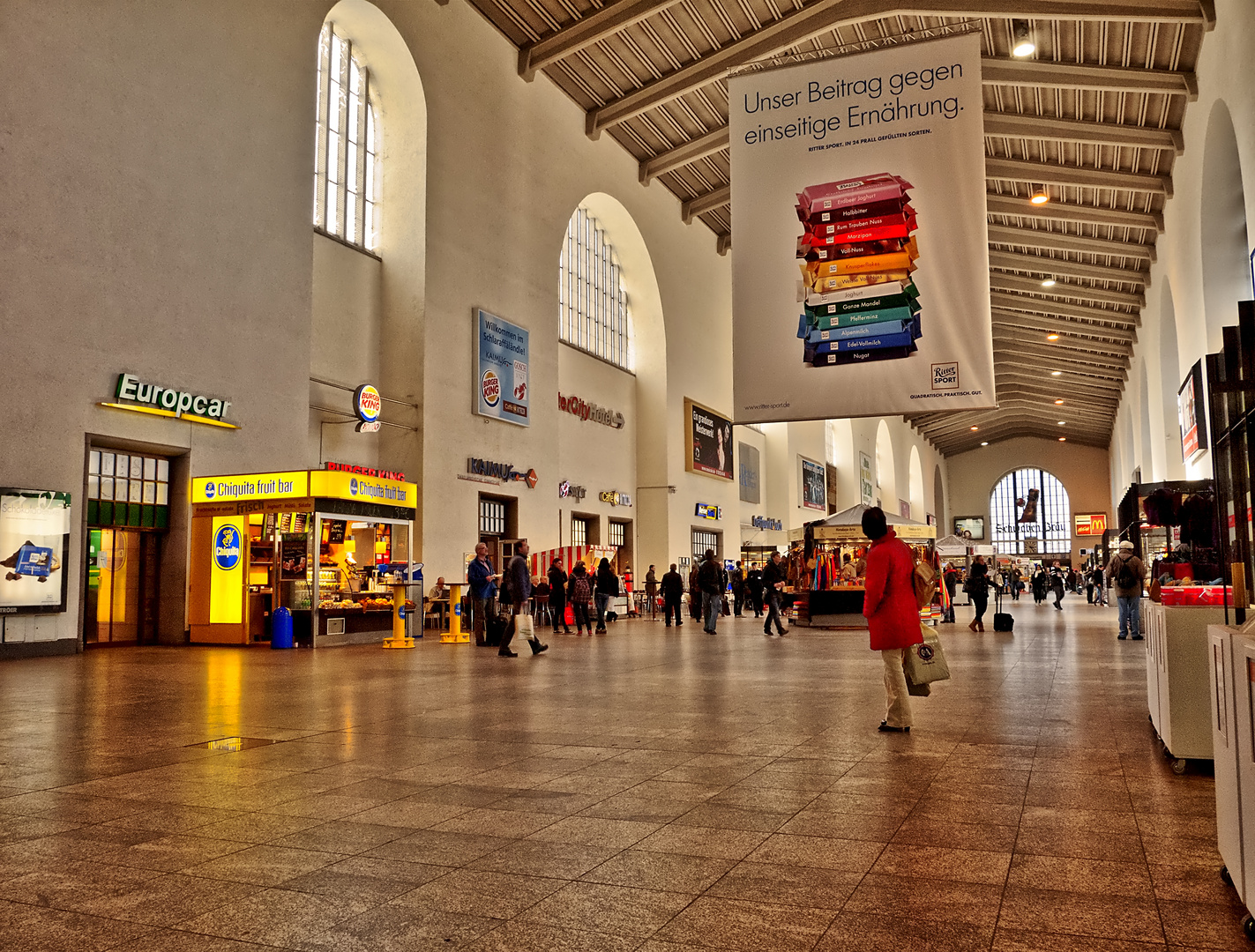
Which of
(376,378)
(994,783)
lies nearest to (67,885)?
(994,783)

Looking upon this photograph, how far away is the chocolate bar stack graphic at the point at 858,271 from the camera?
10.5m

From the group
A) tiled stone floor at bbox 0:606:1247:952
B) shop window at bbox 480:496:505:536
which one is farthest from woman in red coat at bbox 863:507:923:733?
shop window at bbox 480:496:505:536

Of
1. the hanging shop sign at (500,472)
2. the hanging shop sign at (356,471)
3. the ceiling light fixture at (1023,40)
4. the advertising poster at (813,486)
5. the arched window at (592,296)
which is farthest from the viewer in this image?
the advertising poster at (813,486)

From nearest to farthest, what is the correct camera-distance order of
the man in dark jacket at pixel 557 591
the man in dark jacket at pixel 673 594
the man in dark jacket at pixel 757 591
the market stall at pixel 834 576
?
the man in dark jacket at pixel 557 591, the market stall at pixel 834 576, the man in dark jacket at pixel 673 594, the man in dark jacket at pixel 757 591

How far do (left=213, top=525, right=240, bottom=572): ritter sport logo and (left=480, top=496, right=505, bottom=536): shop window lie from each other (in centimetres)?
682

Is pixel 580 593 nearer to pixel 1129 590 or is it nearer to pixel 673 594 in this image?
pixel 673 594

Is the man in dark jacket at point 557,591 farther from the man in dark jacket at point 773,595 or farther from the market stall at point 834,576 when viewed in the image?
the market stall at point 834,576

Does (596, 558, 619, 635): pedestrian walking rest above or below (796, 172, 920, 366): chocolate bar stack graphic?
below

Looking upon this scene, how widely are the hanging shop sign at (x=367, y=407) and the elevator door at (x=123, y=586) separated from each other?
385 cm

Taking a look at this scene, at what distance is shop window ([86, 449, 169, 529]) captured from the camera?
46.7 ft

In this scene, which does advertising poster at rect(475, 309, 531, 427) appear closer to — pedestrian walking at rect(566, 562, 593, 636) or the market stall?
pedestrian walking at rect(566, 562, 593, 636)

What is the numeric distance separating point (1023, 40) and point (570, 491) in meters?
14.0

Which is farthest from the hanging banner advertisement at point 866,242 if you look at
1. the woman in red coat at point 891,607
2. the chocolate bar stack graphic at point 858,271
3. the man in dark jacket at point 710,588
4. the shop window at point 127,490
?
the shop window at point 127,490

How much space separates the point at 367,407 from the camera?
703 inches
